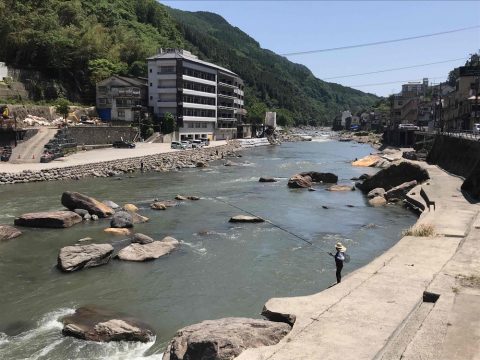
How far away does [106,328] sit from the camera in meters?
12.6

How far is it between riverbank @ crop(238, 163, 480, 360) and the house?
63.2 m

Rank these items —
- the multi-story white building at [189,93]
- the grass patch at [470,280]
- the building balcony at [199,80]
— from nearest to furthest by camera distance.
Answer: the grass patch at [470,280]
the multi-story white building at [189,93]
the building balcony at [199,80]

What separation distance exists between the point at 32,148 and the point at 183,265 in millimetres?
36245

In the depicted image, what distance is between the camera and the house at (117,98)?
245 ft

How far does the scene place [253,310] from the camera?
14.3m

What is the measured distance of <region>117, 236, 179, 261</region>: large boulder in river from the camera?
19156mm

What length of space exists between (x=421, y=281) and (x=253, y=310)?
5041mm

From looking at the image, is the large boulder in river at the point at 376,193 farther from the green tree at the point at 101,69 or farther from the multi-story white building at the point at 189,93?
the green tree at the point at 101,69

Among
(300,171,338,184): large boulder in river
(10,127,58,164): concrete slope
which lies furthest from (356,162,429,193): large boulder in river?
(10,127,58,164): concrete slope

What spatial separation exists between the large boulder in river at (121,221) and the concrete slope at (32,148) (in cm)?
2608

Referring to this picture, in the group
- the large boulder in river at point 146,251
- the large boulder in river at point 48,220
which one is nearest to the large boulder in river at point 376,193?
the large boulder in river at point 146,251

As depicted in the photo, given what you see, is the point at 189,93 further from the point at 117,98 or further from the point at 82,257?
the point at 82,257

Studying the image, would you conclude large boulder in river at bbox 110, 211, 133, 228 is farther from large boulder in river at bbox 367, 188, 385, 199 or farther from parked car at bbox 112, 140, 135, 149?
parked car at bbox 112, 140, 135, 149

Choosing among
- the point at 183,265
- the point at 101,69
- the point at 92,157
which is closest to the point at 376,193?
the point at 183,265
